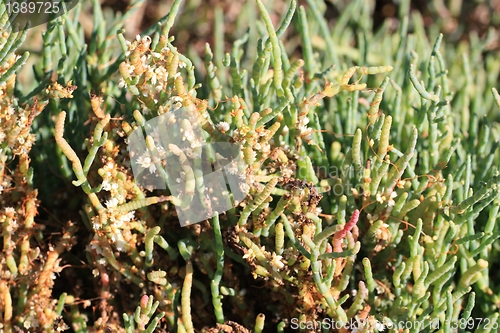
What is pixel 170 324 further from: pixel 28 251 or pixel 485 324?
pixel 485 324

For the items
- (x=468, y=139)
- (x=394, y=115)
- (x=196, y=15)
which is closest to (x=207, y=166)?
(x=394, y=115)

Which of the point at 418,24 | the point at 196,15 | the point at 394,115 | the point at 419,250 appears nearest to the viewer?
the point at 419,250

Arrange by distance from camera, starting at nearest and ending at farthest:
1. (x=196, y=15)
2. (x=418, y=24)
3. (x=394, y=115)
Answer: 1. (x=394, y=115)
2. (x=418, y=24)
3. (x=196, y=15)

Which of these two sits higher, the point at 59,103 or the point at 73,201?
the point at 59,103

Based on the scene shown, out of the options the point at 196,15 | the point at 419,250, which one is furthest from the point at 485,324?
the point at 196,15

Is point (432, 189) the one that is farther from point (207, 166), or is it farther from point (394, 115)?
point (207, 166)

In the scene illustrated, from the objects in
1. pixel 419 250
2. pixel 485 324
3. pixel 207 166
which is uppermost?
pixel 207 166

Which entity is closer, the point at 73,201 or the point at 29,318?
the point at 29,318
